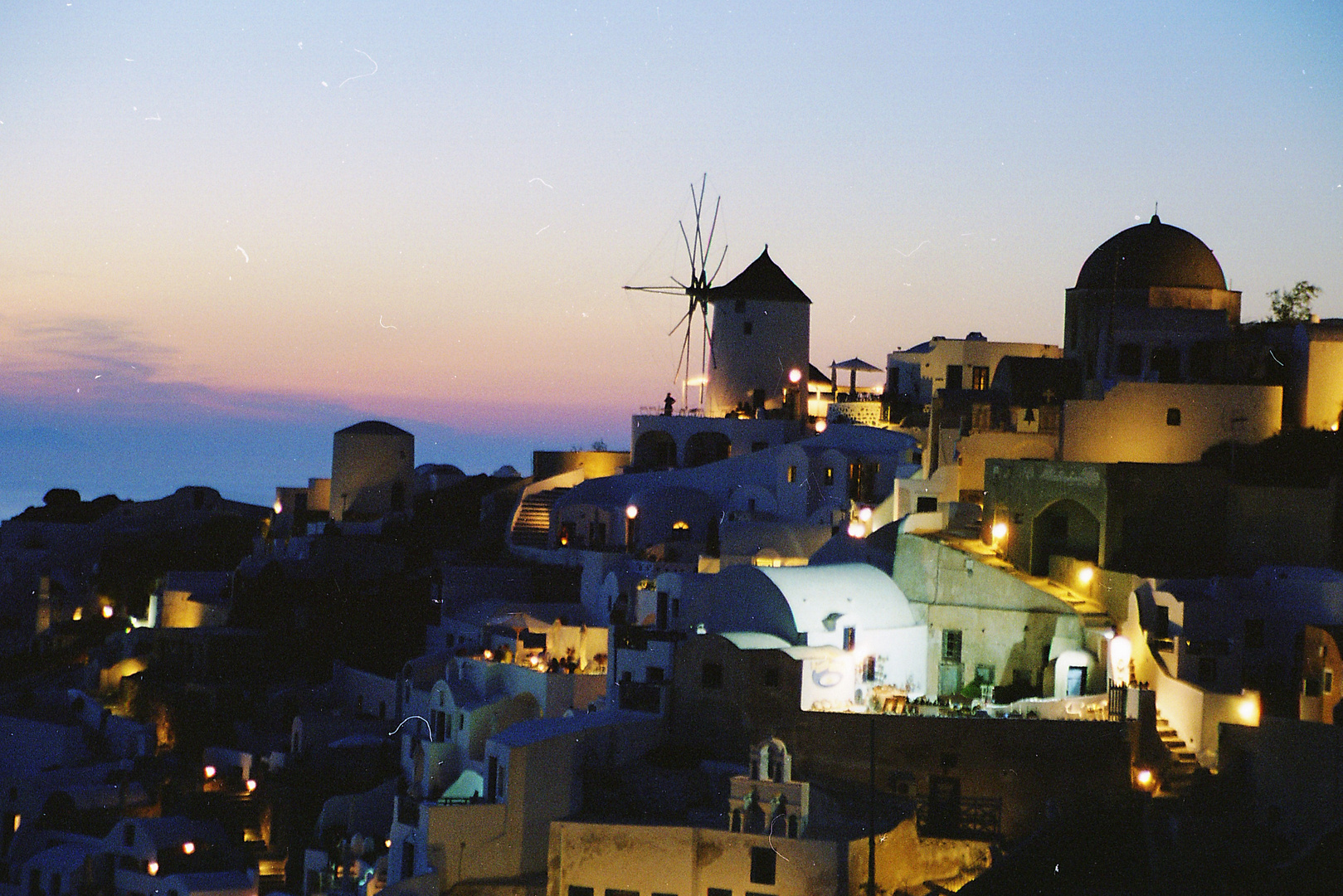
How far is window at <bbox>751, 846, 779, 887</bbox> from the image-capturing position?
81.0 feet

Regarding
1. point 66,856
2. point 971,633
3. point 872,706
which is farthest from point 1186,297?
point 66,856

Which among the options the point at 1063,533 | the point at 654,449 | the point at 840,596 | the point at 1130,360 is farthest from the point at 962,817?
the point at 654,449

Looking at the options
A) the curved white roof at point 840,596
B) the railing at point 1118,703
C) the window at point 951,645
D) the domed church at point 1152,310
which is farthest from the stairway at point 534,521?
the railing at point 1118,703

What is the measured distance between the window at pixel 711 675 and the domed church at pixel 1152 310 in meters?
12.1

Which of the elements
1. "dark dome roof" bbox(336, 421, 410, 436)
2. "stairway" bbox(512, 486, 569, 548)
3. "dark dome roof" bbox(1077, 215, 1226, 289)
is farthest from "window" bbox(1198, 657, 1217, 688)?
"dark dome roof" bbox(336, 421, 410, 436)

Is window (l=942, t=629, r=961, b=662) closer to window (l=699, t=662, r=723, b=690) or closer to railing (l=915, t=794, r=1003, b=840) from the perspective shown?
railing (l=915, t=794, r=1003, b=840)

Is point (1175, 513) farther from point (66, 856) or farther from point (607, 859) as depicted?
point (66, 856)

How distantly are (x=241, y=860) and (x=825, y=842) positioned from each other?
1367 cm

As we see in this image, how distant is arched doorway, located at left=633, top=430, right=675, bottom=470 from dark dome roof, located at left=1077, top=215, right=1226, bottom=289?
13246 mm

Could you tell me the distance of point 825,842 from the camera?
24.5 metres

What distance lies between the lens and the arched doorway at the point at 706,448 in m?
44.9

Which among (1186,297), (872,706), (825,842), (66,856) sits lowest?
(66,856)

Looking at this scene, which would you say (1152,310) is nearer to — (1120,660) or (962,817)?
(1120,660)

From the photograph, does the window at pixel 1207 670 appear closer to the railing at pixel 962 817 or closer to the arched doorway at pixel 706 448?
the railing at pixel 962 817
